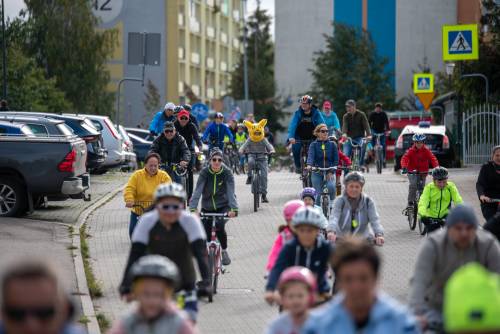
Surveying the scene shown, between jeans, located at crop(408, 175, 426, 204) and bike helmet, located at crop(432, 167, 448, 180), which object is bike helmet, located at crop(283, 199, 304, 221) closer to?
bike helmet, located at crop(432, 167, 448, 180)

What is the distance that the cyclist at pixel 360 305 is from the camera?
5668mm

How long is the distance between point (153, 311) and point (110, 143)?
2649 cm

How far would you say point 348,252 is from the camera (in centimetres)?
580

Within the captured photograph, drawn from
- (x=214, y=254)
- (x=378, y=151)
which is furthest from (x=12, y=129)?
(x=378, y=151)

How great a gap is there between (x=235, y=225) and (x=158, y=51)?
7.19 m

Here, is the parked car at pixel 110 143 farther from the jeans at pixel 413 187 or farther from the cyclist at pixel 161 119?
the jeans at pixel 413 187

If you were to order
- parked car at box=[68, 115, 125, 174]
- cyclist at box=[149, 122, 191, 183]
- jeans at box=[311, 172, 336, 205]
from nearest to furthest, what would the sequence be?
cyclist at box=[149, 122, 191, 183] < jeans at box=[311, 172, 336, 205] < parked car at box=[68, 115, 125, 174]

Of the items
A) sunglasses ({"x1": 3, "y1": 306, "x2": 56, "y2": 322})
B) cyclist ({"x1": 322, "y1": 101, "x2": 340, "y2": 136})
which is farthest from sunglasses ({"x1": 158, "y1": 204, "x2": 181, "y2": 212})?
cyclist ({"x1": 322, "y1": 101, "x2": 340, "y2": 136})

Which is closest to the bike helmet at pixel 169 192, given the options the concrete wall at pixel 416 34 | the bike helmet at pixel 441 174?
the bike helmet at pixel 441 174

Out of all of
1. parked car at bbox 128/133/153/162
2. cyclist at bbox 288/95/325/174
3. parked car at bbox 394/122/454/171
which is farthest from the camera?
parked car at bbox 128/133/153/162

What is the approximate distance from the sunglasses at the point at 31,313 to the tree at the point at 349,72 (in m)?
60.6

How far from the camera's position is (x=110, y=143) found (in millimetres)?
32438

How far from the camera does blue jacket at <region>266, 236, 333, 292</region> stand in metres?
8.80

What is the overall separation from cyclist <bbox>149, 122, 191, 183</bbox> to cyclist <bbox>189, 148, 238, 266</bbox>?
4.09 m
